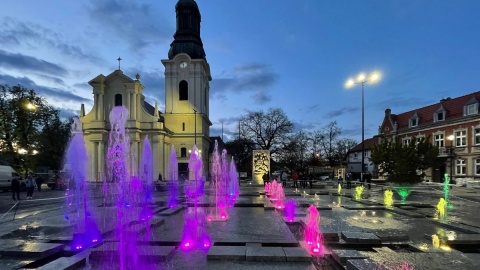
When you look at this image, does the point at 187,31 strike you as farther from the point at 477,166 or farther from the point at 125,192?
the point at 477,166

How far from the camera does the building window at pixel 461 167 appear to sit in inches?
1758

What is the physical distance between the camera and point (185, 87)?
61781 millimetres

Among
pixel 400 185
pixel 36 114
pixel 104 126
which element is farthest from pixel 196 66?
pixel 400 185

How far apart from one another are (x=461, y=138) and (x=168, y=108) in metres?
44.1

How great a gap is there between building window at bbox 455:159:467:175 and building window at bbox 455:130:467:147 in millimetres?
2171

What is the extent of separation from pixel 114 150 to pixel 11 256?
152 feet

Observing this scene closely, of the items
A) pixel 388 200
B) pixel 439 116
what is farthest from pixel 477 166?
pixel 388 200

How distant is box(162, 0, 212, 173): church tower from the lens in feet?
200

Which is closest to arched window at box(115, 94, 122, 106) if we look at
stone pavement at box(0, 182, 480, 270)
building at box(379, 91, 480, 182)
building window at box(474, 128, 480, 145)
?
building at box(379, 91, 480, 182)

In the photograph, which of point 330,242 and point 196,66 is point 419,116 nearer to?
point 196,66

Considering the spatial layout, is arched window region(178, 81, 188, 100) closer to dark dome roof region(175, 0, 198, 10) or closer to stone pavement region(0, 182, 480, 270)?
dark dome roof region(175, 0, 198, 10)

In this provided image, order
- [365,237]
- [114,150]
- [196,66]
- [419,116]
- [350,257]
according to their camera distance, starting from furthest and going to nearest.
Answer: [196,66], [419,116], [114,150], [365,237], [350,257]

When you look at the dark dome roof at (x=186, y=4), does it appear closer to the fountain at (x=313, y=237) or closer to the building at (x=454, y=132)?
the building at (x=454, y=132)

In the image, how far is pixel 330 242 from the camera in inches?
327
